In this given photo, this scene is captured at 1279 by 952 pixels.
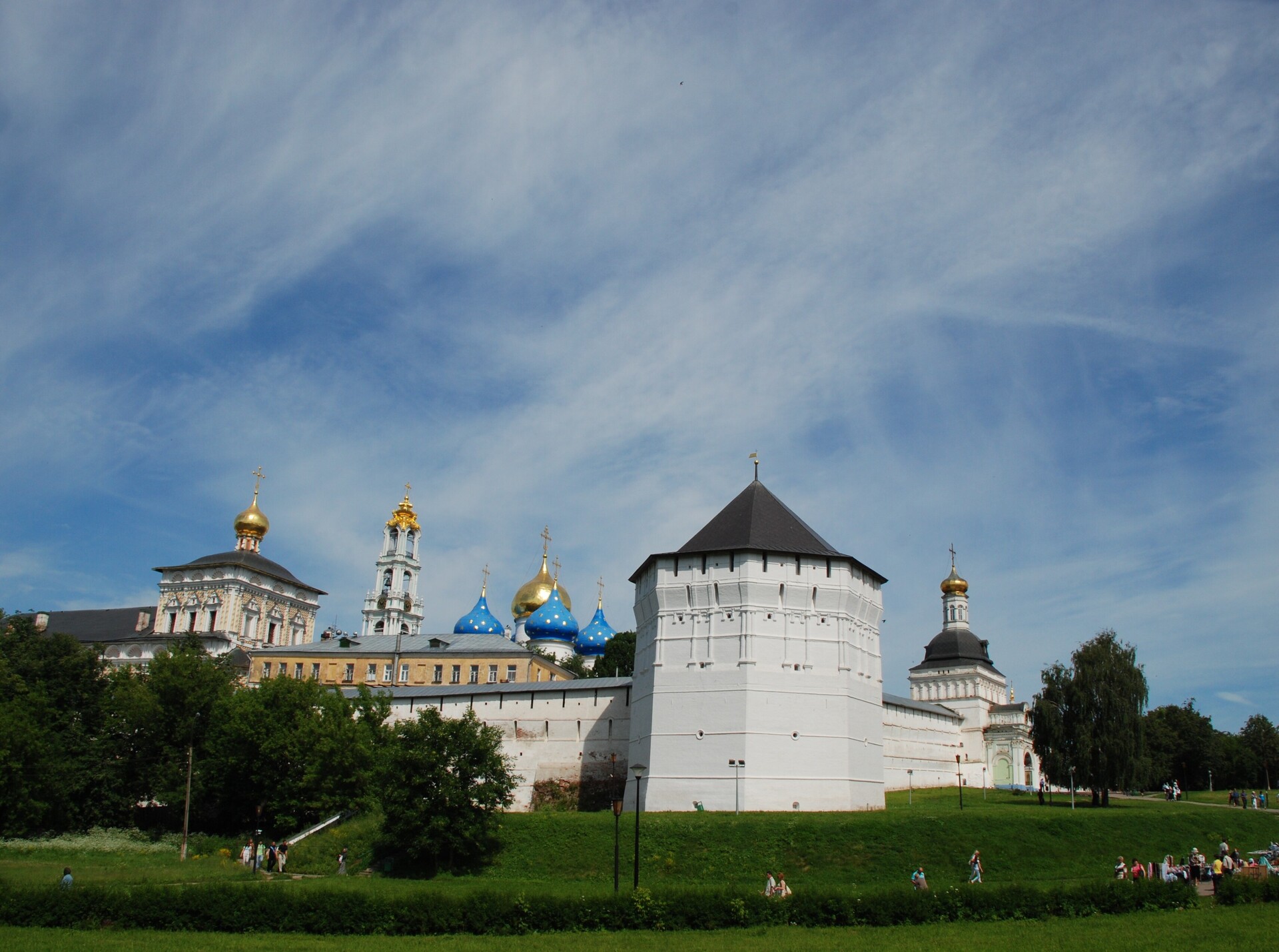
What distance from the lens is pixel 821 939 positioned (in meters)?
16.2

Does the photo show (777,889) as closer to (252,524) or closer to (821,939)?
(821,939)

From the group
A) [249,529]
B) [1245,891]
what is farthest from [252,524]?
[1245,891]

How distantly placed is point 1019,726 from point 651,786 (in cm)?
3062

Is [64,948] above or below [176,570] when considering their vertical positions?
below

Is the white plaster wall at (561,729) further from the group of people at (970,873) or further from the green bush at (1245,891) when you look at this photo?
the green bush at (1245,891)

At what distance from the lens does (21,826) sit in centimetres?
3462

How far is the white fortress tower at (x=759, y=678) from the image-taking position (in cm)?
3100

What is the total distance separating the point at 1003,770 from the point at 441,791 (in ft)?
123

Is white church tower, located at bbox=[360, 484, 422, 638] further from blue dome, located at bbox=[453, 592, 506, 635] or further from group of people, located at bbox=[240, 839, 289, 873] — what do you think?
group of people, located at bbox=[240, 839, 289, 873]

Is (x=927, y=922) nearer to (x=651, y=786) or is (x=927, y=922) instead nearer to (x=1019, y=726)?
(x=651, y=786)

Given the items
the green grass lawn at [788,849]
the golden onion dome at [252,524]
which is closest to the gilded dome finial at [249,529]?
the golden onion dome at [252,524]

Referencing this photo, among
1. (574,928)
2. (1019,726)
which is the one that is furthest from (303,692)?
(1019,726)

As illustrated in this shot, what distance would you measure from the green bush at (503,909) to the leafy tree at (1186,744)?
45.5 metres

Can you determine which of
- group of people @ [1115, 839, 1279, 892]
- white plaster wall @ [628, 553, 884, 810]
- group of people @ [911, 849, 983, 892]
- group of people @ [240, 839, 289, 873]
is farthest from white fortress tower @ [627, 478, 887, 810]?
group of people @ [240, 839, 289, 873]
